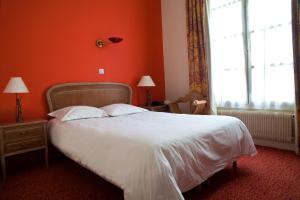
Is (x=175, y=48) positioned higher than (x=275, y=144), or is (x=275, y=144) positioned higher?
(x=175, y=48)

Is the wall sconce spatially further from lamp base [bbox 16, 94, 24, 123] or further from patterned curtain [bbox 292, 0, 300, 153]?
patterned curtain [bbox 292, 0, 300, 153]

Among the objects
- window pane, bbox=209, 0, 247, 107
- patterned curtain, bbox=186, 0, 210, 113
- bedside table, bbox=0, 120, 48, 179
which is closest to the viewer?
bedside table, bbox=0, 120, 48, 179

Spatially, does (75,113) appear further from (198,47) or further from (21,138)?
(198,47)

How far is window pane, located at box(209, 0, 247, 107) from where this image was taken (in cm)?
348

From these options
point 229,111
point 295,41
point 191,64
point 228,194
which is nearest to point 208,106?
point 229,111

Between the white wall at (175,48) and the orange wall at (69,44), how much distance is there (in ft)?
0.85

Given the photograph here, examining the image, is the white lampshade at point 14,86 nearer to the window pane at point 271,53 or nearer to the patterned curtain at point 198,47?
the patterned curtain at point 198,47

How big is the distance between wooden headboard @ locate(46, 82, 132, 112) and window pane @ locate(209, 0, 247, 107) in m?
1.65

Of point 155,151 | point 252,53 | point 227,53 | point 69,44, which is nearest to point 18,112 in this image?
point 69,44

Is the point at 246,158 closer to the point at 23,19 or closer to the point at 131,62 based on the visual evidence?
the point at 131,62

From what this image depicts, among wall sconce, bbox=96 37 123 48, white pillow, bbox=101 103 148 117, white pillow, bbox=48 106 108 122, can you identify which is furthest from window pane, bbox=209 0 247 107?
white pillow, bbox=48 106 108 122

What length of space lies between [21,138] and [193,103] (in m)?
2.57

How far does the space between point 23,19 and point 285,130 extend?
13.2ft

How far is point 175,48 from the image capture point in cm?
443
